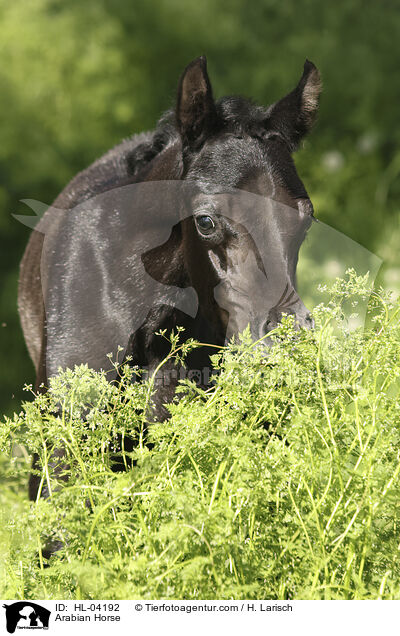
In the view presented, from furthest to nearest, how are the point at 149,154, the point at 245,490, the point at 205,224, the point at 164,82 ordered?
the point at 164,82 → the point at 149,154 → the point at 205,224 → the point at 245,490

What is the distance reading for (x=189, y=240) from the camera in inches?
78.7

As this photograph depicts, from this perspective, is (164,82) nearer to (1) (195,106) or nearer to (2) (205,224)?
(1) (195,106)

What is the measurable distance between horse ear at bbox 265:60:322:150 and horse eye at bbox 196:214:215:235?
0.37 meters

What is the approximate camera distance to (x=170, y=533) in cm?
107

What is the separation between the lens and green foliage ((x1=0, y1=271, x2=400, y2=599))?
1.13 m

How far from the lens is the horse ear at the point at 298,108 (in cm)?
208

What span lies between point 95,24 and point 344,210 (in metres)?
1.38

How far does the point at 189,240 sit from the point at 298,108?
53cm
